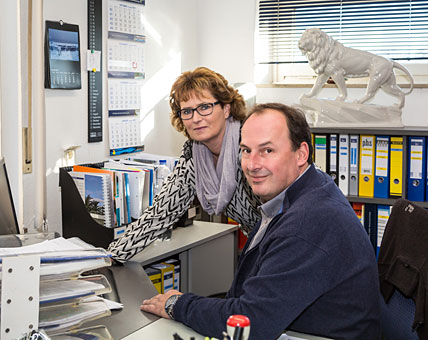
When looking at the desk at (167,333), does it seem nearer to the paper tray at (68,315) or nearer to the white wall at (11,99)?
the paper tray at (68,315)

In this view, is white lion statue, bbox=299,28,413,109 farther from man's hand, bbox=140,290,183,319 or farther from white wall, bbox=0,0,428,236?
man's hand, bbox=140,290,183,319

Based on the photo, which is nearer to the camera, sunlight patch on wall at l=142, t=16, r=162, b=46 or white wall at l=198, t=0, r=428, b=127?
sunlight patch on wall at l=142, t=16, r=162, b=46

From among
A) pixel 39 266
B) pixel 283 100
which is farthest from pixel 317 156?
pixel 39 266

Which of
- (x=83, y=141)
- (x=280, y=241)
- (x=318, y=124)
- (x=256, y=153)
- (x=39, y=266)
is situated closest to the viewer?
(x=39, y=266)

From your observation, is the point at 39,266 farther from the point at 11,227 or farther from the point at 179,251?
the point at 179,251

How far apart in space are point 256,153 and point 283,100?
2.02m

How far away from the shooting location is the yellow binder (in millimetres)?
2877

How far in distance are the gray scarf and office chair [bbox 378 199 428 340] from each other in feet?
2.34

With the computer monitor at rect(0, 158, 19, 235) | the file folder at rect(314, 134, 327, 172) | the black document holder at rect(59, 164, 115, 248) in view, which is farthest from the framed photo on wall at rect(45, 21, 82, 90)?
the file folder at rect(314, 134, 327, 172)

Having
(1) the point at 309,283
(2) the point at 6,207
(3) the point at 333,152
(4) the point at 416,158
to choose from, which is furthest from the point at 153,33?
(1) the point at 309,283

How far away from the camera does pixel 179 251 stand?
2486mm

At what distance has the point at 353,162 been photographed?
2.98 m

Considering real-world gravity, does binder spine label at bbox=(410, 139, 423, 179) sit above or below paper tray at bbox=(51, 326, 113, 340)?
above

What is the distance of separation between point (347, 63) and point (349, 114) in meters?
0.27
